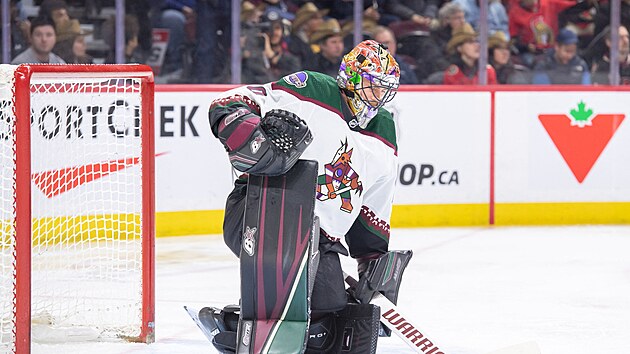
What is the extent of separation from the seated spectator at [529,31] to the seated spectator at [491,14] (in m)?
0.06

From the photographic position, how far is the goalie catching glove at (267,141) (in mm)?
2311

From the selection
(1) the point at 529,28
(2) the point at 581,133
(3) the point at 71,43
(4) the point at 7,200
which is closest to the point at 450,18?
(1) the point at 529,28

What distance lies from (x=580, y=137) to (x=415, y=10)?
109cm

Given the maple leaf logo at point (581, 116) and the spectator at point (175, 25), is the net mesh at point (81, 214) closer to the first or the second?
the spectator at point (175, 25)

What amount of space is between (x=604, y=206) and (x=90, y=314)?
3330 millimetres

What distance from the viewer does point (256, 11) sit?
6.02 meters

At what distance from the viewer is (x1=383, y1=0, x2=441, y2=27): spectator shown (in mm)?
6231

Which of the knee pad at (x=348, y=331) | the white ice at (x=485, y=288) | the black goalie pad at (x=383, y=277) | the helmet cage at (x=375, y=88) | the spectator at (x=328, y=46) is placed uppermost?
the helmet cage at (x=375, y=88)

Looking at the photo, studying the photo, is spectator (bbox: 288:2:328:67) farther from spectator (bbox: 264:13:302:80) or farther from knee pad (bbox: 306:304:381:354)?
knee pad (bbox: 306:304:381:354)

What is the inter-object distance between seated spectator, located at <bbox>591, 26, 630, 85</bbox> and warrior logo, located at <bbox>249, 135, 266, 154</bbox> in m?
4.40

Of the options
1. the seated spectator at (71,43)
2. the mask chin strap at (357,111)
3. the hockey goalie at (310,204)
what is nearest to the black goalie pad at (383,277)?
the hockey goalie at (310,204)

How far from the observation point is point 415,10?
246 inches

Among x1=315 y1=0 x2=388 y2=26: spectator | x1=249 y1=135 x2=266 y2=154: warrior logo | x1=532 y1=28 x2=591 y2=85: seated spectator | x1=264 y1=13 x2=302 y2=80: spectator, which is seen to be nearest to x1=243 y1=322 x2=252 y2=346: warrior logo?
x1=249 y1=135 x2=266 y2=154: warrior logo

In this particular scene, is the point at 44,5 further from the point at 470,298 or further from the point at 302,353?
the point at 302,353
